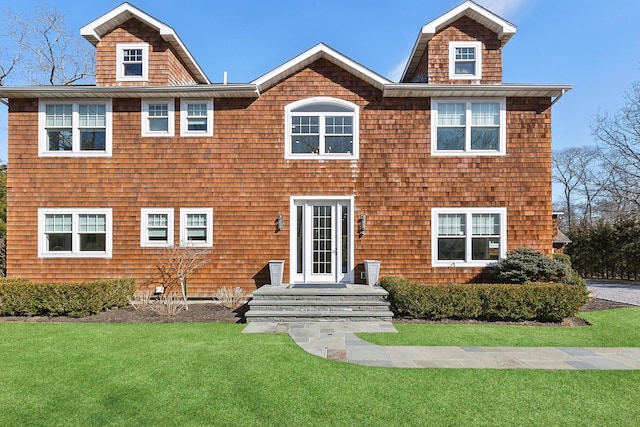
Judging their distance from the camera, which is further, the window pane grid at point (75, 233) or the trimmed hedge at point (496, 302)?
the window pane grid at point (75, 233)

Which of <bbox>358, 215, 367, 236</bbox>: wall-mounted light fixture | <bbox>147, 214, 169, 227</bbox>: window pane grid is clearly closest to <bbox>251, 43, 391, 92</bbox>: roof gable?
<bbox>358, 215, 367, 236</bbox>: wall-mounted light fixture

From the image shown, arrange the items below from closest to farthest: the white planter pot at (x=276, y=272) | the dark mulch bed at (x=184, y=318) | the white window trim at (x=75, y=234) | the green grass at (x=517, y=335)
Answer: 1. the green grass at (x=517, y=335)
2. the dark mulch bed at (x=184, y=318)
3. the white planter pot at (x=276, y=272)
4. the white window trim at (x=75, y=234)

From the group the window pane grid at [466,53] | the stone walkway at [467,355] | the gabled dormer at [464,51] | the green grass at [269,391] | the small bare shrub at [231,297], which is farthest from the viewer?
the window pane grid at [466,53]

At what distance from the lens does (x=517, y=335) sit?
6977 millimetres

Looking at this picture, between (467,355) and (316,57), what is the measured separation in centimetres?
852

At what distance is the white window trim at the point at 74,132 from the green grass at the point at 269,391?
612 centimetres

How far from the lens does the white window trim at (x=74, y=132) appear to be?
1032cm

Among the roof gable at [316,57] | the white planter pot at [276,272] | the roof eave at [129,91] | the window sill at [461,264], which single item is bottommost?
the white planter pot at [276,272]

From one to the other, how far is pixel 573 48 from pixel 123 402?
604 inches

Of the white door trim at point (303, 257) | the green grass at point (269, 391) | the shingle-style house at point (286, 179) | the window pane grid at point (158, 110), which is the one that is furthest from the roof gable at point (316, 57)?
the green grass at point (269, 391)

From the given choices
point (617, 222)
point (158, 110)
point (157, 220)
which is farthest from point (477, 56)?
point (617, 222)

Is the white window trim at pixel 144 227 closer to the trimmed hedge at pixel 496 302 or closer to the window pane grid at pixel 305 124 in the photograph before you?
the window pane grid at pixel 305 124

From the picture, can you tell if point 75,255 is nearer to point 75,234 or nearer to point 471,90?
point 75,234

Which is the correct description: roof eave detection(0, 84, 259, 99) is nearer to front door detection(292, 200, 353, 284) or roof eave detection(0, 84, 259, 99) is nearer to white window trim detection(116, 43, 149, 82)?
white window trim detection(116, 43, 149, 82)
